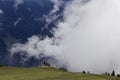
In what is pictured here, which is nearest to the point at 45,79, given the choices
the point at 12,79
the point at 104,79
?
the point at 12,79

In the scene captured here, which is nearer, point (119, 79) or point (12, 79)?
point (119, 79)

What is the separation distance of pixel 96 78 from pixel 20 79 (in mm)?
24557

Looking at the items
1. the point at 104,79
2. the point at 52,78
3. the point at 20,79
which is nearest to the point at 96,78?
the point at 104,79

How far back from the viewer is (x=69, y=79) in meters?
122

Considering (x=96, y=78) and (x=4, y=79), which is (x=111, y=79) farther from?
(x=4, y=79)

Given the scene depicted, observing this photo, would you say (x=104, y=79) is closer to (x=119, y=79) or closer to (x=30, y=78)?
(x=119, y=79)

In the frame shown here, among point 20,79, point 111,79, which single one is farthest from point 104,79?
point 20,79

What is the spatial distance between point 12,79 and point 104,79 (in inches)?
1193

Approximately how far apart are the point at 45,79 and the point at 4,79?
13346 millimetres

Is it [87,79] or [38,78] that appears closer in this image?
[87,79]

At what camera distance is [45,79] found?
128 meters

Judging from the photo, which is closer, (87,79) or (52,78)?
(87,79)

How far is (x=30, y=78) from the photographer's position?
13125cm

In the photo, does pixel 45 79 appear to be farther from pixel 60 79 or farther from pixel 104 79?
pixel 104 79
